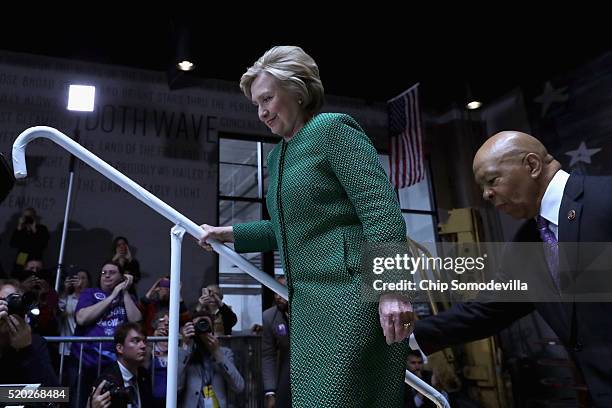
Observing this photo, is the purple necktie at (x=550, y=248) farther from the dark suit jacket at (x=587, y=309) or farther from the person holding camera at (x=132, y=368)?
the person holding camera at (x=132, y=368)

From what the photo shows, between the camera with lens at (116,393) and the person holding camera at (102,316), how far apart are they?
676 mm

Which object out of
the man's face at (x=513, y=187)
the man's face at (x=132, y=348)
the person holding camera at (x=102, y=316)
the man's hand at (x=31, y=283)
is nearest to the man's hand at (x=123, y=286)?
the person holding camera at (x=102, y=316)

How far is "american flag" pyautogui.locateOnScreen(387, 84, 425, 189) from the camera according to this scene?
7.02 meters

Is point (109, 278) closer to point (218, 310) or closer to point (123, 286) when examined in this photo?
point (123, 286)

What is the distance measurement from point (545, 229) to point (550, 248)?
0.17 feet

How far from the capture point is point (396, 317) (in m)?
0.95

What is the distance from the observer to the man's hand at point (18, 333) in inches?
98.7

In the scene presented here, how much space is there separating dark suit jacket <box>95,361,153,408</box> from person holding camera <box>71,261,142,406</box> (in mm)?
358

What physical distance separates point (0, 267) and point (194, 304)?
2.12 meters

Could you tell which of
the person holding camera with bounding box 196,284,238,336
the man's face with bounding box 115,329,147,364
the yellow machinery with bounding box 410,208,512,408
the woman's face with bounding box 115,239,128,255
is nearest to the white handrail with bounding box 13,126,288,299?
the man's face with bounding box 115,329,147,364

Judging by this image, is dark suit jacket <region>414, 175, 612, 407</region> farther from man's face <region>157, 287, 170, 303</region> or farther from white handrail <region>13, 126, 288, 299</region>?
man's face <region>157, 287, 170, 303</region>

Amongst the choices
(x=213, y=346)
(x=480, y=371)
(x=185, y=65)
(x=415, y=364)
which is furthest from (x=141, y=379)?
(x=480, y=371)

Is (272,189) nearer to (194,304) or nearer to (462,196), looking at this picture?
(194,304)

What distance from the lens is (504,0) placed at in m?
6.20
